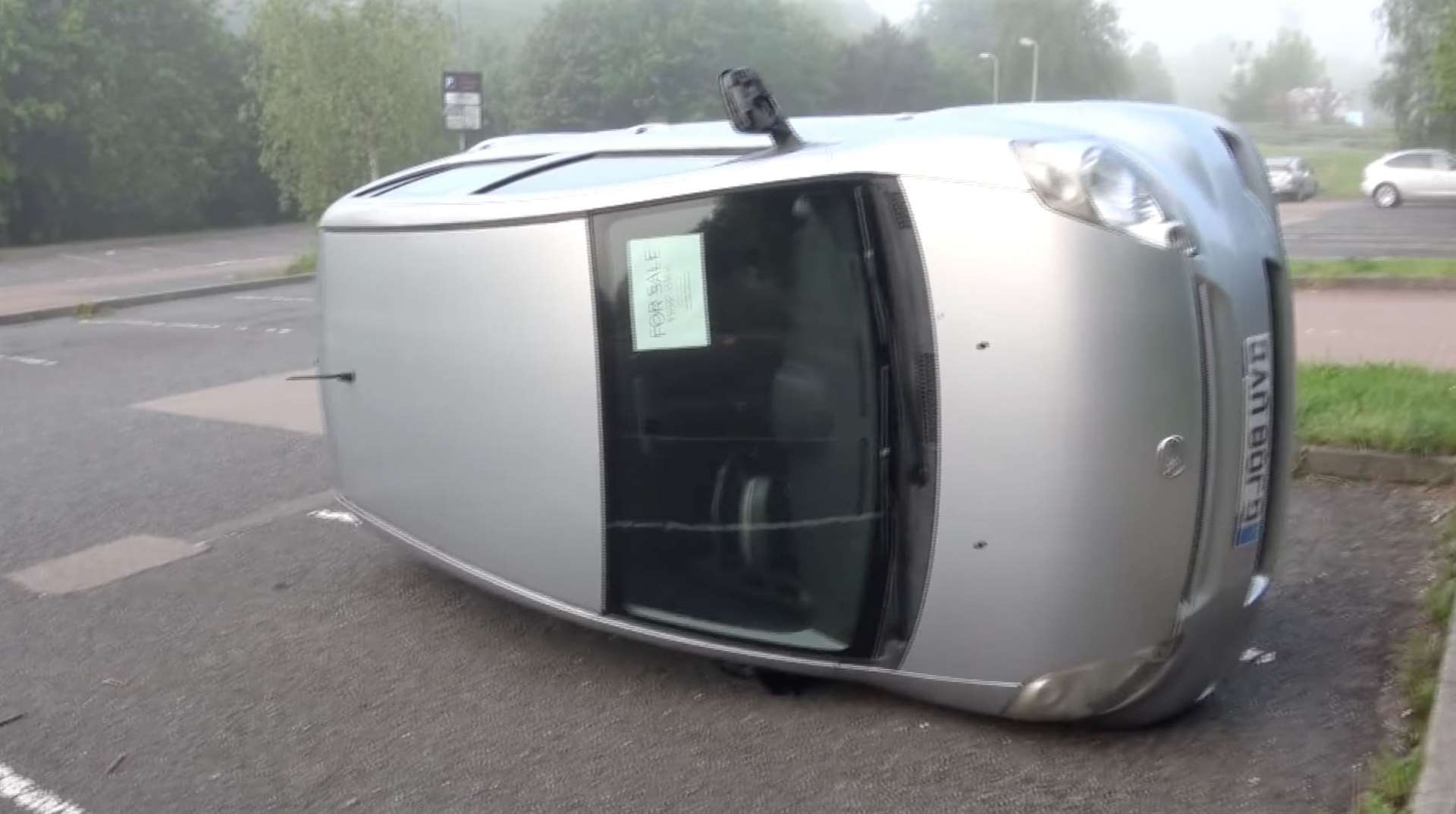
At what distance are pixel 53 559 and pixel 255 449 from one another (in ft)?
7.28

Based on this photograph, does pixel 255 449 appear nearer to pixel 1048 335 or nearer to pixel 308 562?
pixel 308 562

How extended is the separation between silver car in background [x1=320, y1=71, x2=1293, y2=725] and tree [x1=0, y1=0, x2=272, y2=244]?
3697cm

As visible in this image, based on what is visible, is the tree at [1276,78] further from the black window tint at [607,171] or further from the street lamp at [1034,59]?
the black window tint at [607,171]

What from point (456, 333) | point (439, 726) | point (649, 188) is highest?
point (649, 188)

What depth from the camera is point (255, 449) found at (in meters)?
8.44

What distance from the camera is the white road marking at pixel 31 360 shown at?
1284cm

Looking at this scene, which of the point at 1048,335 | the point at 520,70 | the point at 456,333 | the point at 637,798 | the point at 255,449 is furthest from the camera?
the point at 520,70

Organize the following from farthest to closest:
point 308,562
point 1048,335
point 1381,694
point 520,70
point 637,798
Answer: point 520,70 → point 308,562 → point 1381,694 → point 637,798 → point 1048,335

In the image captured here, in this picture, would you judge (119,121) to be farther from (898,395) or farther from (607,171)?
(898,395)

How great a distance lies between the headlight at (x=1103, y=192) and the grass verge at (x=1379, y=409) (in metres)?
2.69

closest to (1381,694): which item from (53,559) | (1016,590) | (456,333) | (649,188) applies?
(1016,590)

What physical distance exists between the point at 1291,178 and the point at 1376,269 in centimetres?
2532

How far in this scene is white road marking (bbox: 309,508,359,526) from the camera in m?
6.71

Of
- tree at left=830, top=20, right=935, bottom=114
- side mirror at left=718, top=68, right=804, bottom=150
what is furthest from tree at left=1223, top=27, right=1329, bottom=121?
side mirror at left=718, top=68, right=804, bottom=150
